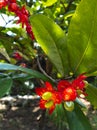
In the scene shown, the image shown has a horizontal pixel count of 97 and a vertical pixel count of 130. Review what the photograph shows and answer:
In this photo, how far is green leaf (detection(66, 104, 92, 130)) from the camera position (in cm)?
99

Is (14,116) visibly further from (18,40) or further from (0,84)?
(0,84)

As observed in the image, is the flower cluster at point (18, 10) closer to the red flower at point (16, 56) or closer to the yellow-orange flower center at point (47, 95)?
the red flower at point (16, 56)

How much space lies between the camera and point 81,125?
0.98 m

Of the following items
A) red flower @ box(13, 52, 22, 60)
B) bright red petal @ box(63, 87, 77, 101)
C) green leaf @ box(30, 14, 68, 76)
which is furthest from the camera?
red flower @ box(13, 52, 22, 60)

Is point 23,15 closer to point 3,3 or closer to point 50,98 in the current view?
point 3,3

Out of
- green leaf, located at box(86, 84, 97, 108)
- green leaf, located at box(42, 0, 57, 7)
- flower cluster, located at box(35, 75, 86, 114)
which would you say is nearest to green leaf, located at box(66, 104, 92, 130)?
green leaf, located at box(86, 84, 97, 108)

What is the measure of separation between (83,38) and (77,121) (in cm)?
24

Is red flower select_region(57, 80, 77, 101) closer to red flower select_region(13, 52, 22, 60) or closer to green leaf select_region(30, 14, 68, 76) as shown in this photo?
green leaf select_region(30, 14, 68, 76)

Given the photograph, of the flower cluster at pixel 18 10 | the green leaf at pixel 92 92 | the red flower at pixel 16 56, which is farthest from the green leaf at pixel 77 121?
the red flower at pixel 16 56

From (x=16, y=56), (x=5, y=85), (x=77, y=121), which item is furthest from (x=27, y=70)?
(x=16, y=56)

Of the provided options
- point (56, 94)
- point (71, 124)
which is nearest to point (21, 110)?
point (71, 124)

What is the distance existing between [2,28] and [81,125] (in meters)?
0.77

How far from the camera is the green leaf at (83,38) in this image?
2.80 feet

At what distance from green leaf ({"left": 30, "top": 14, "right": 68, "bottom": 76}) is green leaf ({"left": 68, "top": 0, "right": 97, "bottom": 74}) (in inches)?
1.0
